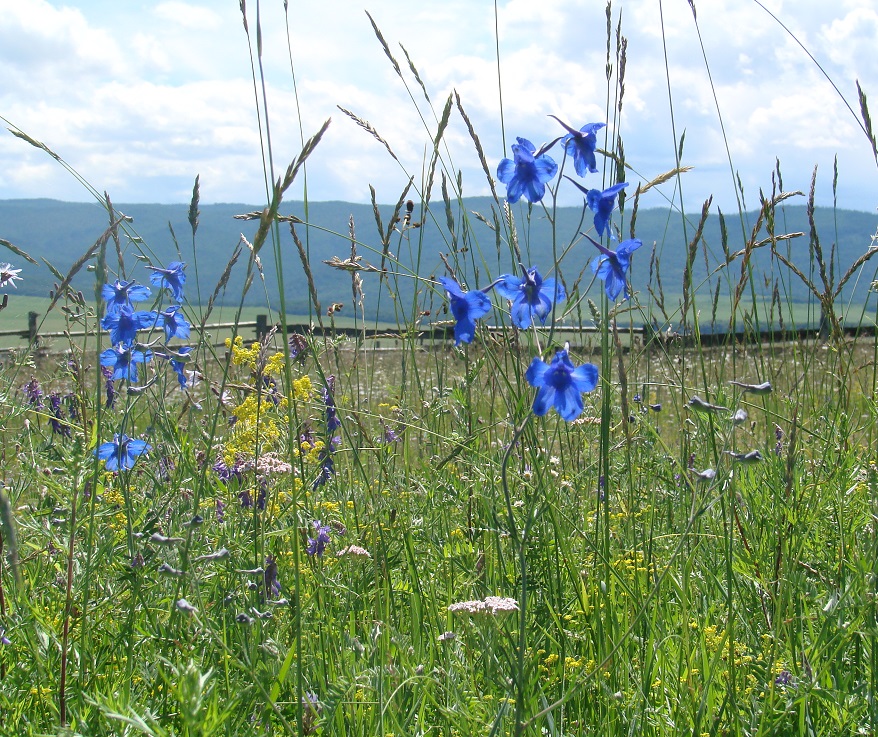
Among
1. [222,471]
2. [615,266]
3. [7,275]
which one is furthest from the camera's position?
[7,275]

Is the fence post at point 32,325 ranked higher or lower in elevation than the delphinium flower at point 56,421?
higher

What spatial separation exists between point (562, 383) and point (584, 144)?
0.64 meters

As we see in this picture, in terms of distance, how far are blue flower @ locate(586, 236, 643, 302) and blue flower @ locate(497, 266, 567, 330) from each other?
0.13 meters

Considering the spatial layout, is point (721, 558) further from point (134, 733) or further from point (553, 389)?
point (134, 733)

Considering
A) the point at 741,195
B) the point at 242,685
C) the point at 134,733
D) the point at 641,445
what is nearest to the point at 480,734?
the point at 242,685

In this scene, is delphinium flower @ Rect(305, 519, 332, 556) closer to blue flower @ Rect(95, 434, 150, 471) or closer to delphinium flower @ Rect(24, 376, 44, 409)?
blue flower @ Rect(95, 434, 150, 471)

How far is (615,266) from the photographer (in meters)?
1.59

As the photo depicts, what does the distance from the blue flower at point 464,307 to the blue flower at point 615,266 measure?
25 centimetres

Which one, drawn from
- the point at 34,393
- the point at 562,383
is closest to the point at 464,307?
the point at 562,383

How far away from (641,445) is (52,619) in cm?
201

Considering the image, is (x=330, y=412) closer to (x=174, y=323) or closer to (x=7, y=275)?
(x=174, y=323)

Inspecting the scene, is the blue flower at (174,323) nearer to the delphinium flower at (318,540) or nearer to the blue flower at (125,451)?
the blue flower at (125,451)

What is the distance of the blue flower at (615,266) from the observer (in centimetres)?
158

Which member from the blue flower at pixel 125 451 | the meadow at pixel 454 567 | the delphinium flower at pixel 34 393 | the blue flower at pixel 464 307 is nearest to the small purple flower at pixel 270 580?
the meadow at pixel 454 567
